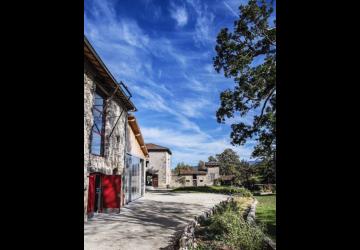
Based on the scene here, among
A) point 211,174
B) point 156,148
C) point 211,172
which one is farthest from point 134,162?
point 211,172

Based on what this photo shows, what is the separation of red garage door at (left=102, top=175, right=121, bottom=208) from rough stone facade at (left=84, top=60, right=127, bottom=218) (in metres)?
0.47

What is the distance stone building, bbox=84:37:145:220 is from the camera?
11.7 meters

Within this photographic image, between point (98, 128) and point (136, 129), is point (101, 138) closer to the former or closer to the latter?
point (98, 128)

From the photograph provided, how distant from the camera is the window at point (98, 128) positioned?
12885mm

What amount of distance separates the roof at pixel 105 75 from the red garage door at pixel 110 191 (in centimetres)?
414

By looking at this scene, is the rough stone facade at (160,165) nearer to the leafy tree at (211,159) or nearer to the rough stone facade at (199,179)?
the rough stone facade at (199,179)

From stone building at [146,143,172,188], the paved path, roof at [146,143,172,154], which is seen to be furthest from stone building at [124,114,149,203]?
roof at [146,143,172,154]

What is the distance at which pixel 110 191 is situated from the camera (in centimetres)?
1374

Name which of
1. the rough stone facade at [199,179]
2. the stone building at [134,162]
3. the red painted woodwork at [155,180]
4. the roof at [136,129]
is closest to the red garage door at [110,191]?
the stone building at [134,162]

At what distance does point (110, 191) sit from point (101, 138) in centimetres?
247
